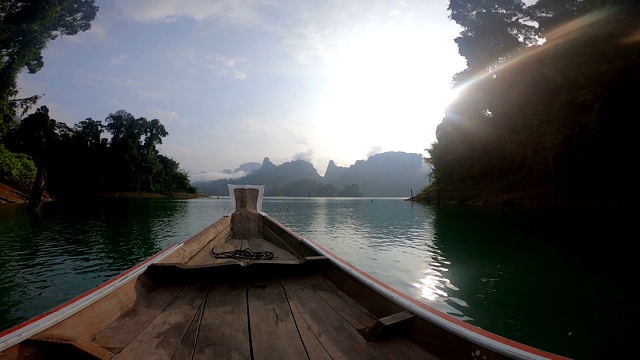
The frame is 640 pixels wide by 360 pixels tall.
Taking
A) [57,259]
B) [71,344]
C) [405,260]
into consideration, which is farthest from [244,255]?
[57,259]

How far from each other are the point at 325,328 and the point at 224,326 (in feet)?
3.14

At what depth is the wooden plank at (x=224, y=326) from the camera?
7.42 ft

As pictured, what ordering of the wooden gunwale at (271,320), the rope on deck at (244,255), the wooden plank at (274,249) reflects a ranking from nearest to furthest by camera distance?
1. the wooden gunwale at (271,320)
2. the rope on deck at (244,255)
3. the wooden plank at (274,249)

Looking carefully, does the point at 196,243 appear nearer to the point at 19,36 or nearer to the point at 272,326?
the point at 272,326

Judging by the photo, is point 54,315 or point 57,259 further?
point 57,259

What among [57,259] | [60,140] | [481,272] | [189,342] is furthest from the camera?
[60,140]

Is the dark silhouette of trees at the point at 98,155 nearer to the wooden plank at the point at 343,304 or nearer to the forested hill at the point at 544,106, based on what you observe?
the wooden plank at the point at 343,304

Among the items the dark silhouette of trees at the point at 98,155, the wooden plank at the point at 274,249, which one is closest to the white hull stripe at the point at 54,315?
the wooden plank at the point at 274,249

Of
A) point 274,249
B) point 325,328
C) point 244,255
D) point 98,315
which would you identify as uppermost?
point 98,315

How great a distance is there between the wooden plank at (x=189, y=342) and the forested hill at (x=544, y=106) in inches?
1005

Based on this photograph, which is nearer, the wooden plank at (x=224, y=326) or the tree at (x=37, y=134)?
the wooden plank at (x=224, y=326)

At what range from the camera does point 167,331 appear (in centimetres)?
260

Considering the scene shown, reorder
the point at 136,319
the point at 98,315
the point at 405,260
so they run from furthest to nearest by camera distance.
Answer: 1. the point at 405,260
2. the point at 136,319
3. the point at 98,315

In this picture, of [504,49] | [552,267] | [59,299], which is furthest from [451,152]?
[59,299]
